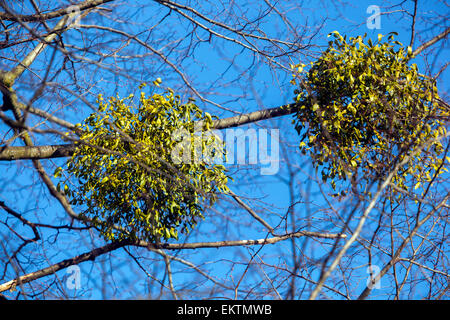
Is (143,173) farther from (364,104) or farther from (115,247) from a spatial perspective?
(364,104)

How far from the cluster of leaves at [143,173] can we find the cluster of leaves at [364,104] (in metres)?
0.79

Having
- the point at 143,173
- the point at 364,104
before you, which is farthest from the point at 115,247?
the point at 364,104

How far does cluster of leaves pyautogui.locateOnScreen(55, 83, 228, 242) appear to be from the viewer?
2.80 metres

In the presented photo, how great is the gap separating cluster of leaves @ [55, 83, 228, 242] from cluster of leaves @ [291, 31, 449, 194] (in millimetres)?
790

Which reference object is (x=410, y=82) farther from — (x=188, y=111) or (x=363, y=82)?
(x=188, y=111)

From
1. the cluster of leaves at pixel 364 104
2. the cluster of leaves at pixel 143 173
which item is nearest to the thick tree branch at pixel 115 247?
the cluster of leaves at pixel 143 173

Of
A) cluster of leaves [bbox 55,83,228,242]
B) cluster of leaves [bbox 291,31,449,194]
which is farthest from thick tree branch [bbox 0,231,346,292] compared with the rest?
cluster of leaves [bbox 291,31,449,194]

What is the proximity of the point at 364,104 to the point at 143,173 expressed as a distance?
1597 mm

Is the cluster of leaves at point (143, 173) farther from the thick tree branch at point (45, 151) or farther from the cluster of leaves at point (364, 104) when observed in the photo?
the cluster of leaves at point (364, 104)

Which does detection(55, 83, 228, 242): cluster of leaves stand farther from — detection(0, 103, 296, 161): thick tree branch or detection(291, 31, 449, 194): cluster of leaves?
detection(291, 31, 449, 194): cluster of leaves
